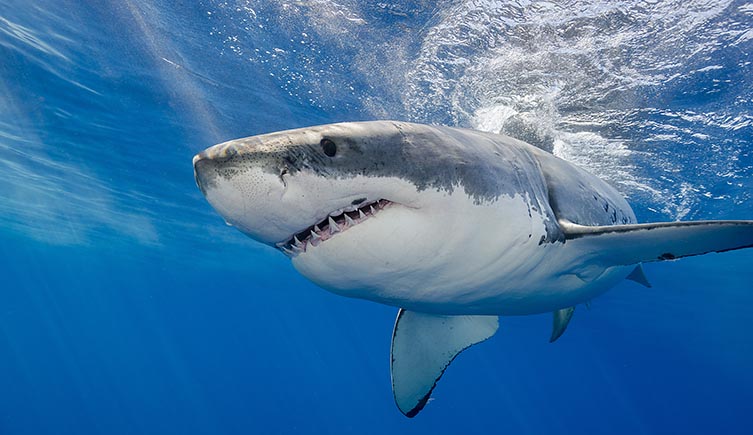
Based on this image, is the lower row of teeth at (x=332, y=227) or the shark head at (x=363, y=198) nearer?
the shark head at (x=363, y=198)

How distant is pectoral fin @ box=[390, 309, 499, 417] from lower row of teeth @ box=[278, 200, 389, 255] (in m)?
2.27

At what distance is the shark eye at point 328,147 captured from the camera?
79.2 inches

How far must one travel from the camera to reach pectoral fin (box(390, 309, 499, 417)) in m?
4.38

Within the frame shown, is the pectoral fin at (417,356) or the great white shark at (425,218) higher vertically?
the great white shark at (425,218)

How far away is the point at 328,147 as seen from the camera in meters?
2.02

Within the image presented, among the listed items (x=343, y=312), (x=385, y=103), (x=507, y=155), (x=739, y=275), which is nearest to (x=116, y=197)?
(x=385, y=103)

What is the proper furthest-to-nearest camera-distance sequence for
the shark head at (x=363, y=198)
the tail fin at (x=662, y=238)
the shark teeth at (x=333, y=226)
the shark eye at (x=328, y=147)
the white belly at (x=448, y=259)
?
the tail fin at (x=662, y=238) < the white belly at (x=448, y=259) < the shark teeth at (x=333, y=226) < the shark eye at (x=328, y=147) < the shark head at (x=363, y=198)

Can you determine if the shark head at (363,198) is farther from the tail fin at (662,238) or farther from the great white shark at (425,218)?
the tail fin at (662,238)

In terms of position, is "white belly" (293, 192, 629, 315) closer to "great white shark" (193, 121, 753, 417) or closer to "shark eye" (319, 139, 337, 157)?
"great white shark" (193, 121, 753, 417)

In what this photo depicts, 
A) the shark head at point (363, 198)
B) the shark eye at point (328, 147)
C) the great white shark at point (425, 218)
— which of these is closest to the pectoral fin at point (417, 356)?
the great white shark at point (425, 218)

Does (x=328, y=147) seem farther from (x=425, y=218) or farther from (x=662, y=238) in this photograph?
(x=662, y=238)

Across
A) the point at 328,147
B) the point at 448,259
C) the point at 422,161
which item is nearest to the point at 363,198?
the point at 328,147

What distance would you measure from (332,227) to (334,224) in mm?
30

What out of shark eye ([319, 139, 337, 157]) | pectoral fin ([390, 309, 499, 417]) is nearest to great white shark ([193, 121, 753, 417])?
shark eye ([319, 139, 337, 157])
